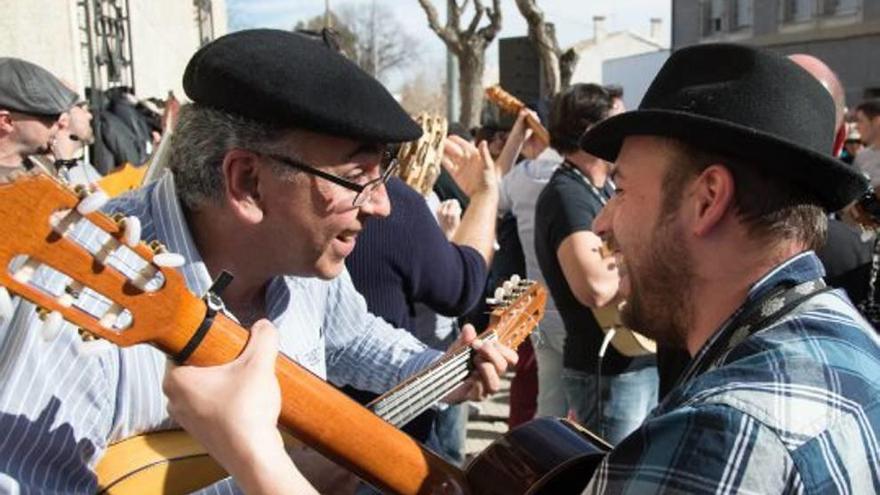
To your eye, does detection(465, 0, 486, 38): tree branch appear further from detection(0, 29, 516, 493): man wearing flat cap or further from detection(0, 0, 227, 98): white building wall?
detection(0, 29, 516, 493): man wearing flat cap

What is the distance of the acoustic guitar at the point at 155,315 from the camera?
4.24 ft

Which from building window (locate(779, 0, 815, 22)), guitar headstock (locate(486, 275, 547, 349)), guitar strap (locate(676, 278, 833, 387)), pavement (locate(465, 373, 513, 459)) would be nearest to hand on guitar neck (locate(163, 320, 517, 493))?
guitar strap (locate(676, 278, 833, 387))

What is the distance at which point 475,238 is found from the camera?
11.8 feet

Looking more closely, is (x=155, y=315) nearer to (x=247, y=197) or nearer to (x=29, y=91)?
(x=247, y=197)

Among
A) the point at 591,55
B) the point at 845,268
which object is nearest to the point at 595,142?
the point at 845,268

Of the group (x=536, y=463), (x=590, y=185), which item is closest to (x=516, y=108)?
(x=590, y=185)

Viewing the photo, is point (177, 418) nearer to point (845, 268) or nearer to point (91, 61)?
point (845, 268)

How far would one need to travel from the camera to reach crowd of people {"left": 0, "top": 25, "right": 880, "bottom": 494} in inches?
50.9

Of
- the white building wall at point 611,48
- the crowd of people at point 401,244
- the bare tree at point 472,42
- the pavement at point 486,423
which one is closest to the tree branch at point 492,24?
the bare tree at point 472,42

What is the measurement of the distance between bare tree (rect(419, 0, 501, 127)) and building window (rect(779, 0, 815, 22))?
12688 millimetres

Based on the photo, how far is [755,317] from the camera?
1.48 meters

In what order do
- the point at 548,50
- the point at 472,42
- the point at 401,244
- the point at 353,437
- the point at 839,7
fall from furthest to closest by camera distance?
1. the point at 839,7
2. the point at 472,42
3. the point at 548,50
4. the point at 401,244
5. the point at 353,437

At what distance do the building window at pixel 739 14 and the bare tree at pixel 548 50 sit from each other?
15.7 metres

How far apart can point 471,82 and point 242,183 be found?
66.0 feet
